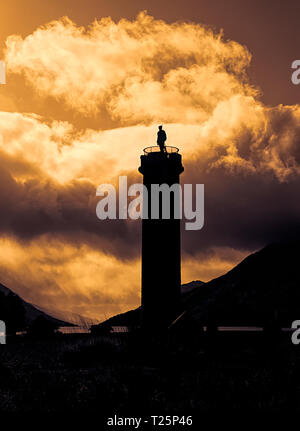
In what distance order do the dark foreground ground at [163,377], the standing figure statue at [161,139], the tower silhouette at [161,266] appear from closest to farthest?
the dark foreground ground at [163,377] → the tower silhouette at [161,266] → the standing figure statue at [161,139]

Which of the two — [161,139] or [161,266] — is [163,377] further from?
[161,139]

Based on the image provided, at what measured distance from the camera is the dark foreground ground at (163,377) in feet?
43.2

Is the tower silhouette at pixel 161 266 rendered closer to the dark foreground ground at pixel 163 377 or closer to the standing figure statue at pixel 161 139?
the standing figure statue at pixel 161 139

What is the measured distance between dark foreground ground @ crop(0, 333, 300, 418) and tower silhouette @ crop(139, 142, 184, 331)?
20.9 feet

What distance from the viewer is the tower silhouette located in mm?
29219

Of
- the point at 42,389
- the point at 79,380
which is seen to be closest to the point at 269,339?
the point at 79,380

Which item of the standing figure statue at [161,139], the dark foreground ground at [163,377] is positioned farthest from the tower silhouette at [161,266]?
the dark foreground ground at [163,377]

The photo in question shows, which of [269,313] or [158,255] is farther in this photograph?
[158,255]

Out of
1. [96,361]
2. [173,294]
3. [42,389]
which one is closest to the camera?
[42,389]

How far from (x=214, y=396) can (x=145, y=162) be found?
19769 mm

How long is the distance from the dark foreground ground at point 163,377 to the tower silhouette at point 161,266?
6.37m

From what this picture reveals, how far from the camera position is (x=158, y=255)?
2980 cm
